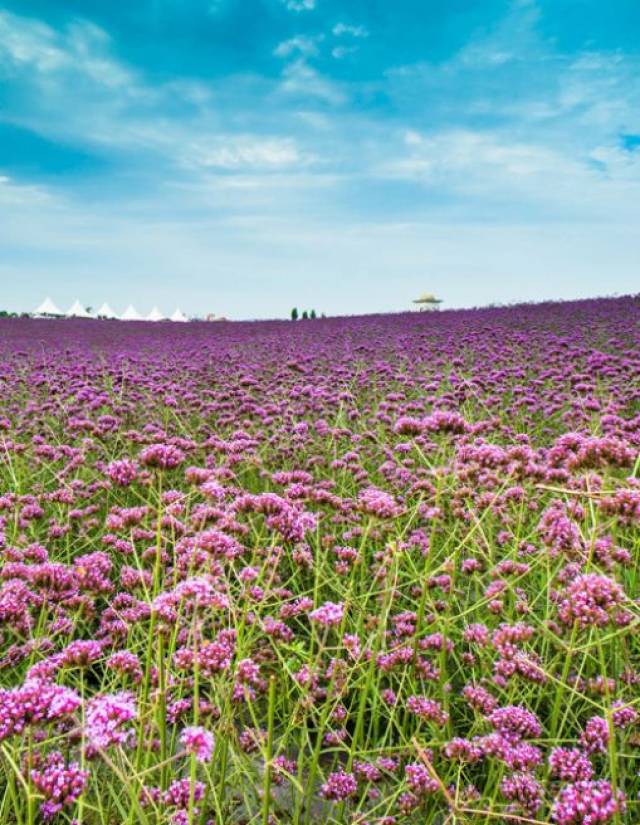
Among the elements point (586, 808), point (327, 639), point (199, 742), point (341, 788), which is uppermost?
point (199, 742)

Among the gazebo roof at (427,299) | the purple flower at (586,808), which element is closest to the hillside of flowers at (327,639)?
the purple flower at (586,808)

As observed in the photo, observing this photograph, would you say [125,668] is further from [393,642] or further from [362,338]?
[362,338]

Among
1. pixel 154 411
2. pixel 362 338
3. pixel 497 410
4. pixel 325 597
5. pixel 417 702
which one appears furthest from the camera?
pixel 362 338

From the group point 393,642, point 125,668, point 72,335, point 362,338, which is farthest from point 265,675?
point 72,335

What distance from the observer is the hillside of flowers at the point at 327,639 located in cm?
142

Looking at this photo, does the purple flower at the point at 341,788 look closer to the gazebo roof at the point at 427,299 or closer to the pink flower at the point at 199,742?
the pink flower at the point at 199,742

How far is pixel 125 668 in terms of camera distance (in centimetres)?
159

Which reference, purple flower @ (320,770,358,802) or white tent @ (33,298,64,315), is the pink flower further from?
white tent @ (33,298,64,315)

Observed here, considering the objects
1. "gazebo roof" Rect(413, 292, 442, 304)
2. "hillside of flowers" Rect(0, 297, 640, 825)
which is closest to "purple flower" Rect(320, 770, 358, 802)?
"hillside of flowers" Rect(0, 297, 640, 825)

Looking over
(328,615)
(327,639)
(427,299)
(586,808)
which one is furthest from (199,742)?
(427,299)

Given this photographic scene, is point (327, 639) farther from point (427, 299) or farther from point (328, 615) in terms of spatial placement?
point (427, 299)

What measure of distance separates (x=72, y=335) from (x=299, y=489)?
55.6ft

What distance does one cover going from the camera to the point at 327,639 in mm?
3070

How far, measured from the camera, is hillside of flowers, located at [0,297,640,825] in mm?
1421
